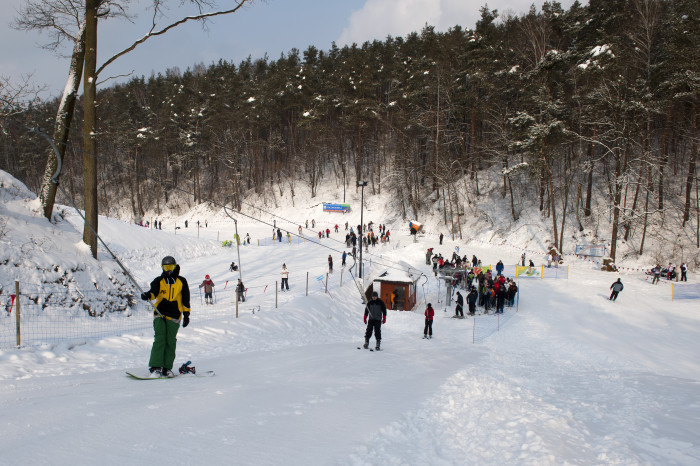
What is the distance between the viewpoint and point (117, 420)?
3990mm

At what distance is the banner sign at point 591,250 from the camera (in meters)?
31.8

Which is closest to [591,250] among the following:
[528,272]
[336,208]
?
[528,272]

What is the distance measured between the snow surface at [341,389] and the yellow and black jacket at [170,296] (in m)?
0.99

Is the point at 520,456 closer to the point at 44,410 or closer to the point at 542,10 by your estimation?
the point at 44,410

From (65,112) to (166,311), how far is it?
34.5 ft

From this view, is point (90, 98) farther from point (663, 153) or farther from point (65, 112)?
point (663, 153)

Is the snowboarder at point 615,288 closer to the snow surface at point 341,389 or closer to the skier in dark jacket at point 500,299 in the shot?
the snow surface at point 341,389

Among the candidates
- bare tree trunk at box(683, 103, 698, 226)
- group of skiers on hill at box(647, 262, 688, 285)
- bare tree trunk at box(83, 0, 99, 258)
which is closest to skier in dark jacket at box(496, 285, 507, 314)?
group of skiers on hill at box(647, 262, 688, 285)

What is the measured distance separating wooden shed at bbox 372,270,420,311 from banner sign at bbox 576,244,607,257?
1842 cm

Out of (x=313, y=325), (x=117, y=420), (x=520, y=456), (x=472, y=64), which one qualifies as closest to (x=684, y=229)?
(x=472, y=64)

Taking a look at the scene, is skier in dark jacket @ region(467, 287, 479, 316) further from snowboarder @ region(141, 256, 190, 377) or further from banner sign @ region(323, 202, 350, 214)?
banner sign @ region(323, 202, 350, 214)

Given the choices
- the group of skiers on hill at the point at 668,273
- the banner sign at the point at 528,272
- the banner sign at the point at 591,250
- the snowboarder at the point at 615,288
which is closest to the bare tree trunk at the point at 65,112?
the snowboarder at the point at 615,288

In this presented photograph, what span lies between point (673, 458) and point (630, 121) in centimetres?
3094

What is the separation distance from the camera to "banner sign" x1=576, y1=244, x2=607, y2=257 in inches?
1253
